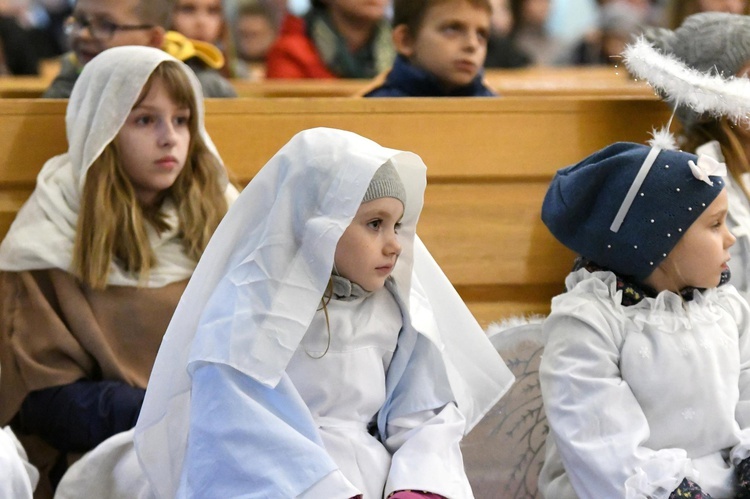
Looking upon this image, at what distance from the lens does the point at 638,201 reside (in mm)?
2445

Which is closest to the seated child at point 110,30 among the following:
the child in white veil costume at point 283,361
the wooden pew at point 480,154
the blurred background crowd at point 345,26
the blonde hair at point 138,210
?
the wooden pew at point 480,154

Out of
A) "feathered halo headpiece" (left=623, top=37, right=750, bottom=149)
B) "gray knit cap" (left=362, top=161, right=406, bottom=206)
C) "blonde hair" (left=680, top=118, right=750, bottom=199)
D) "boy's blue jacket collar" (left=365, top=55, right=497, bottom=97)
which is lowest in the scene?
"boy's blue jacket collar" (left=365, top=55, right=497, bottom=97)

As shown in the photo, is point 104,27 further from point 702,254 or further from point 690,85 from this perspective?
point 702,254

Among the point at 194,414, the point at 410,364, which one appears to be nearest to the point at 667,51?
the point at 410,364

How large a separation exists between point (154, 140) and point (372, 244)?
0.82 m

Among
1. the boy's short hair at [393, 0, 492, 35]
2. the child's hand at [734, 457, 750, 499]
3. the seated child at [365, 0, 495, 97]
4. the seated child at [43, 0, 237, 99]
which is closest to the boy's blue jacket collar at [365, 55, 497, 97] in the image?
the seated child at [365, 0, 495, 97]

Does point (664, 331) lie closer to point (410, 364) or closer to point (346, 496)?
point (410, 364)

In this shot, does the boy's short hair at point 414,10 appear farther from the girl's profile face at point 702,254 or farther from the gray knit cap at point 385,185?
the gray knit cap at point 385,185

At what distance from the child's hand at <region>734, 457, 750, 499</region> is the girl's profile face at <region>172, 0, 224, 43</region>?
112 inches

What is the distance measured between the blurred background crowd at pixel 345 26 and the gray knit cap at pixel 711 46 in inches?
45.8

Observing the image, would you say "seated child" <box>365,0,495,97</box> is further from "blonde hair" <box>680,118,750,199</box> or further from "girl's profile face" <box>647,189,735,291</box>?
"girl's profile face" <box>647,189,735,291</box>

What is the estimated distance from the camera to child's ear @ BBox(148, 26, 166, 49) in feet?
11.1

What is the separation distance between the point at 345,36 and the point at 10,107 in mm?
2008

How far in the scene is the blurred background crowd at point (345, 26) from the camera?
4609mm
